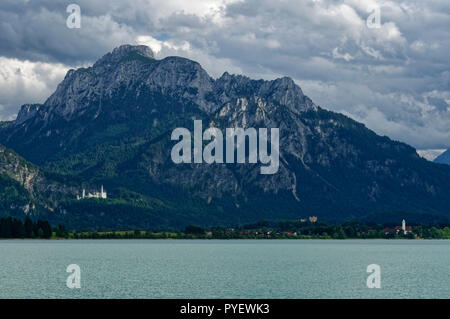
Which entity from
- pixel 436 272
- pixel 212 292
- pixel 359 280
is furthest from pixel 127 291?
pixel 436 272

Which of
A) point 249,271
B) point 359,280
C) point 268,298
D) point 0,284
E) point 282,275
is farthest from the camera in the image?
point 249,271

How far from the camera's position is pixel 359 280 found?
16850cm

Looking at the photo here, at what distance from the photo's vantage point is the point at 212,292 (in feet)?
470
